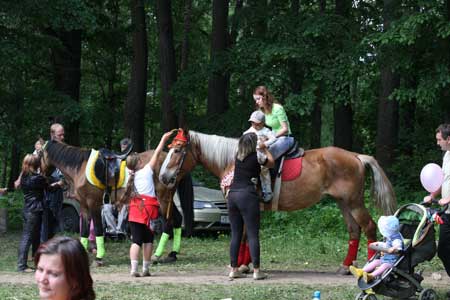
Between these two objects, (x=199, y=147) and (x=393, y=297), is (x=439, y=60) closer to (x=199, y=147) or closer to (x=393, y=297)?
(x=199, y=147)

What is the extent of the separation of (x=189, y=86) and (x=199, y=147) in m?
9.96

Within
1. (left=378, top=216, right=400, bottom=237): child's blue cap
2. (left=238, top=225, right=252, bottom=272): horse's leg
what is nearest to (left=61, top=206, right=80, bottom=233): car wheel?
(left=238, top=225, right=252, bottom=272): horse's leg

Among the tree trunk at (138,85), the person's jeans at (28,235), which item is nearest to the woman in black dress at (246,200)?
the person's jeans at (28,235)

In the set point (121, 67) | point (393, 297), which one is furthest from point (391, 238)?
point (121, 67)

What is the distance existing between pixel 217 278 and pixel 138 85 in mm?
15057

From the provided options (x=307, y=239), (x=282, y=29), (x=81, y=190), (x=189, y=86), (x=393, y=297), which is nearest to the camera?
(x=393, y=297)

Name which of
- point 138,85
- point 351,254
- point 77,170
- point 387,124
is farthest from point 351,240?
point 138,85

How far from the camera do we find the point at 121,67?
33.4 metres

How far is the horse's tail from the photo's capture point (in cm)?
1052

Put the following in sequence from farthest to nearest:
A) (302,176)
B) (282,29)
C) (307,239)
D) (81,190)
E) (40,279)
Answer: (282,29) < (307,239) < (81,190) < (302,176) < (40,279)

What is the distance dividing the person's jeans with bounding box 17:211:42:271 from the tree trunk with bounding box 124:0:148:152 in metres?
12.3

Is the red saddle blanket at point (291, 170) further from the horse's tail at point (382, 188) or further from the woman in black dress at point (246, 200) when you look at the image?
the horse's tail at point (382, 188)

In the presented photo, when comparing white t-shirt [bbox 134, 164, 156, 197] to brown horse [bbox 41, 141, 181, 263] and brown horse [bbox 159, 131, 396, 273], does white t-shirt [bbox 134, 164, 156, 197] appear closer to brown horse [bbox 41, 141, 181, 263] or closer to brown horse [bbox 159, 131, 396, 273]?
brown horse [bbox 159, 131, 396, 273]

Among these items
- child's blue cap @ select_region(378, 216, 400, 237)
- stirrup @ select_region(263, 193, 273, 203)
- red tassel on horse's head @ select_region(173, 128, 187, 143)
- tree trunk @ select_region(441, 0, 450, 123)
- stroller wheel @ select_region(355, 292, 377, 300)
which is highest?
tree trunk @ select_region(441, 0, 450, 123)
